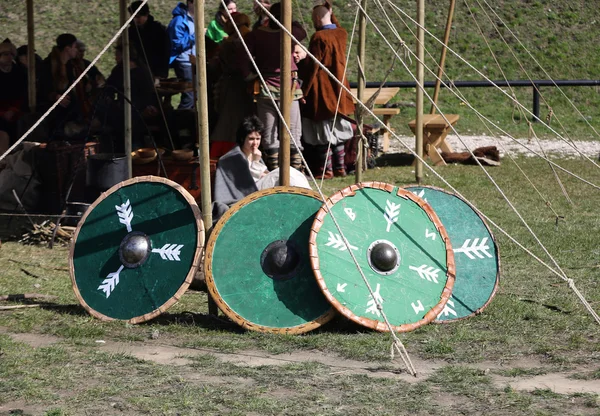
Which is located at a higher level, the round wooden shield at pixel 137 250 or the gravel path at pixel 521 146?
the round wooden shield at pixel 137 250

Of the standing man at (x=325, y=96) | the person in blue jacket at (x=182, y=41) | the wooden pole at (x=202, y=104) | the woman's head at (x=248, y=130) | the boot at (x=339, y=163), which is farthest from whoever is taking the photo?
the person in blue jacket at (x=182, y=41)

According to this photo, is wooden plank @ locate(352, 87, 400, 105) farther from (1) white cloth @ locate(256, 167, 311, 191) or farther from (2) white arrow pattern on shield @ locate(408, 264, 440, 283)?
(2) white arrow pattern on shield @ locate(408, 264, 440, 283)

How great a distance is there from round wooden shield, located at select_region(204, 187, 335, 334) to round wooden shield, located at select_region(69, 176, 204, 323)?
168 millimetres

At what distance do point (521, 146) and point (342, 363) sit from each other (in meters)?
9.11

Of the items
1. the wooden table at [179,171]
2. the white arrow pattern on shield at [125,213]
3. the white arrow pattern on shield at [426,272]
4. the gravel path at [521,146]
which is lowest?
the gravel path at [521,146]

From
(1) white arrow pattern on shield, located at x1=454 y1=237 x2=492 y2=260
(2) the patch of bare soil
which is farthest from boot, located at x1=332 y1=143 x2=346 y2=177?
(2) the patch of bare soil

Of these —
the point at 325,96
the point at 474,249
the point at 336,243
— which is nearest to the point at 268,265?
the point at 336,243

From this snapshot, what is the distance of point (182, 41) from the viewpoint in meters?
11.8

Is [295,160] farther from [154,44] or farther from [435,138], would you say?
[435,138]

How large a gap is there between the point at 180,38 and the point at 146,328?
646cm

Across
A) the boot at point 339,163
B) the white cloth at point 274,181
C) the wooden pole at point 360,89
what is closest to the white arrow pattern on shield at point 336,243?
the white cloth at point 274,181

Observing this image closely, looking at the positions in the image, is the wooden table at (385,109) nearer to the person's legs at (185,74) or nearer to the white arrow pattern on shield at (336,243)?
the person's legs at (185,74)

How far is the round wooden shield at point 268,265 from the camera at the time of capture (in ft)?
19.0

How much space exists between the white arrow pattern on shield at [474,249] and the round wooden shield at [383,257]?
27 centimetres
